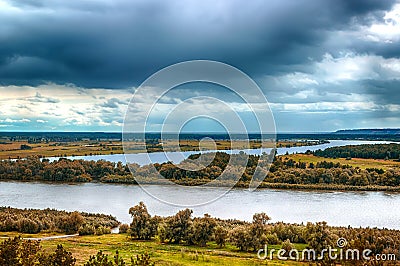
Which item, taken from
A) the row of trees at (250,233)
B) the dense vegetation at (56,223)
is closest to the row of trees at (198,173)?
the dense vegetation at (56,223)

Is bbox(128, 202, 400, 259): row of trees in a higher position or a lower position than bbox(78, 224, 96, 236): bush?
higher

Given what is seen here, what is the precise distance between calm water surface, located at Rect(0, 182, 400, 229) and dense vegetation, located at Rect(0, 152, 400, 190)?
243cm

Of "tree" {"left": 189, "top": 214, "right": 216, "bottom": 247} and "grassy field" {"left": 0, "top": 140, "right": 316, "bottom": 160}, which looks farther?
"tree" {"left": 189, "top": 214, "right": 216, "bottom": 247}

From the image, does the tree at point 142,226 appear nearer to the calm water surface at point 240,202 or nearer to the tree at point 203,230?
the tree at point 203,230

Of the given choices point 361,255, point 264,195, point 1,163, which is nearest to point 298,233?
point 361,255

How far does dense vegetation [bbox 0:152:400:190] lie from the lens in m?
47.2

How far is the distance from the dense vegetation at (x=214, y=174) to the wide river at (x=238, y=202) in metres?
2.40

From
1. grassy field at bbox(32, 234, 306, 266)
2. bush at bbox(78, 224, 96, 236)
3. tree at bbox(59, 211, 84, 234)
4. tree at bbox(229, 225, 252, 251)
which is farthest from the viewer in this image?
tree at bbox(59, 211, 84, 234)

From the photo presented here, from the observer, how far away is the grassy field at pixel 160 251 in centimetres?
2158

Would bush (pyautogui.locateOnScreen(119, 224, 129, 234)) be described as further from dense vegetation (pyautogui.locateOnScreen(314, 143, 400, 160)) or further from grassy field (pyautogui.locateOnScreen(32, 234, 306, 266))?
dense vegetation (pyautogui.locateOnScreen(314, 143, 400, 160))

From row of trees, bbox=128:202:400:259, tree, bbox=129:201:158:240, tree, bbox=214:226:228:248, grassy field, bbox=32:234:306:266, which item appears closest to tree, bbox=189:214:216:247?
row of trees, bbox=128:202:400:259

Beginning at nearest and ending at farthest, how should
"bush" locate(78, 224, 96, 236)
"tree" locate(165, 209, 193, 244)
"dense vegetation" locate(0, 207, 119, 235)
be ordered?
"tree" locate(165, 209, 193, 244)
"bush" locate(78, 224, 96, 236)
"dense vegetation" locate(0, 207, 119, 235)

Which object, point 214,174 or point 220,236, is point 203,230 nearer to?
point 220,236

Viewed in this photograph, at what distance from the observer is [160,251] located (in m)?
23.9
